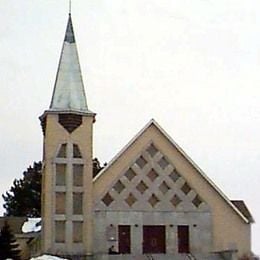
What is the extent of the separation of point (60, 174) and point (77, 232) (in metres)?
3.05

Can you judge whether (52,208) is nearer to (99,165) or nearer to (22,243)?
(22,243)

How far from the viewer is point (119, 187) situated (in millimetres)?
43000

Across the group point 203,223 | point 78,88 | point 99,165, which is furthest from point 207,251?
point 99,165

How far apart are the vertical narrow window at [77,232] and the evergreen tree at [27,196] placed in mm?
23249

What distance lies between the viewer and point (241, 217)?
44.5 m

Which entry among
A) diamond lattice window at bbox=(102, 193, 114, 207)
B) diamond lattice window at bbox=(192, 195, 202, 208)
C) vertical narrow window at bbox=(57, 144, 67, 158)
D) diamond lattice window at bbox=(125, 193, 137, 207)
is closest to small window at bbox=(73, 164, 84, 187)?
vertical narrow window at bbox=(57, 144, 67, 158)

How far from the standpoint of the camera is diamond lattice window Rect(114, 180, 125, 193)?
42.9 meters

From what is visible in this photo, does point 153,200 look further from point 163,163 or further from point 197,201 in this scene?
point 197,201

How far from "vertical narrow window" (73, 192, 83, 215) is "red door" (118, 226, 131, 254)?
2456 millimetres

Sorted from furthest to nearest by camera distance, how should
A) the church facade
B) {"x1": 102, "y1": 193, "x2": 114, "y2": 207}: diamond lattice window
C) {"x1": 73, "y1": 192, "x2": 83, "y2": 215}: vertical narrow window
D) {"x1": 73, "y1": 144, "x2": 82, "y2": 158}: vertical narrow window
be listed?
{"x1": 102, "y1": 193, "x2": 114, "y2": 207}: diamond lattice window
{"x1": 73, "y1": 144, "x2": 82, "y2": 158}: vertical narrow window
{"x1": 73, "y1": 192, "x2": 83, "y2": 215}: vertical narrow window
the church facade

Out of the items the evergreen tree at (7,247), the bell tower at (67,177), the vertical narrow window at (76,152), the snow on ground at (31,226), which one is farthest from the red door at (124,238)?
the snow on ground at (31,226)

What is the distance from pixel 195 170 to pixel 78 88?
7600 mm

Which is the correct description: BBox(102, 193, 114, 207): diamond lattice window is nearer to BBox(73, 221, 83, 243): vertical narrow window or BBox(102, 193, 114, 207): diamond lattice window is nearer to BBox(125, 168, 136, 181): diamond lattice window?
BBox(125, 168, 136, 181): diamond lattice window

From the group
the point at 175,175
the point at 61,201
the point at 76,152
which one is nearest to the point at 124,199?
the point at 175,175
